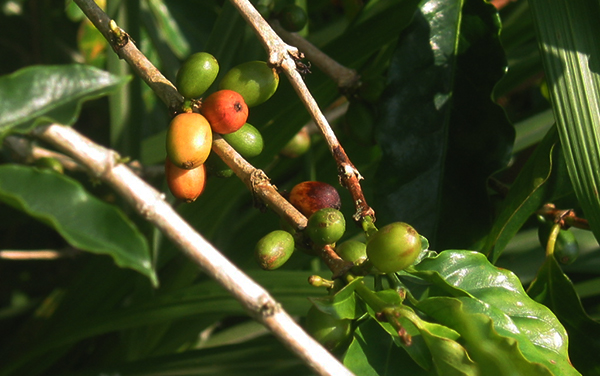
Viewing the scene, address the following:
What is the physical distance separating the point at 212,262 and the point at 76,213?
13 cm

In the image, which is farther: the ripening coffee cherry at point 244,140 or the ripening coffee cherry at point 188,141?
the ripening coffee cherry at point 244,140

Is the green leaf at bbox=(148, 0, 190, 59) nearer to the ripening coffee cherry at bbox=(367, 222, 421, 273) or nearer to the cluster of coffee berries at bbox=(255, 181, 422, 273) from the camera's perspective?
the cluster of coffee berries at bbox=(255, 181, 422, 273)

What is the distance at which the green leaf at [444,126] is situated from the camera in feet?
3.31

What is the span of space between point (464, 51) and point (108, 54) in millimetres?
867

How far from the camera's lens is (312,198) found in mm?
745

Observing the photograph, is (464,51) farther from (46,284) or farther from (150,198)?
(46,284)

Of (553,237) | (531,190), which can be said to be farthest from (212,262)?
(553,237)

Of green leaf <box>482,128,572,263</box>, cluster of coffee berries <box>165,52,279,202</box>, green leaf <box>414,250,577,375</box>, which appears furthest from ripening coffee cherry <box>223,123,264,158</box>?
green leaf <box>482,128,572,263</box>

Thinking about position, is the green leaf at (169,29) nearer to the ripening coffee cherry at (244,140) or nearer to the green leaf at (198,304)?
the green leaf at (198,304)

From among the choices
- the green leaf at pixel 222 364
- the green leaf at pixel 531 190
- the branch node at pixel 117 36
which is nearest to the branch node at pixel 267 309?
the branch node at pixel 117 36

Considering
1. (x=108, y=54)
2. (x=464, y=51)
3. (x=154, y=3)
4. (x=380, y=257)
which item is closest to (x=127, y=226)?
(x=380, y=257)

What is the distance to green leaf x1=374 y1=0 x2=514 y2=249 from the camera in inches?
39.7

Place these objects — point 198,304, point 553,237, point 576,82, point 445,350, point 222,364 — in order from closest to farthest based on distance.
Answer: point 445,350, point 576,82, point 553,237, point 198,304, point 222,364

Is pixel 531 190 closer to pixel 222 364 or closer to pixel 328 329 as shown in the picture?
pixel 328 329
